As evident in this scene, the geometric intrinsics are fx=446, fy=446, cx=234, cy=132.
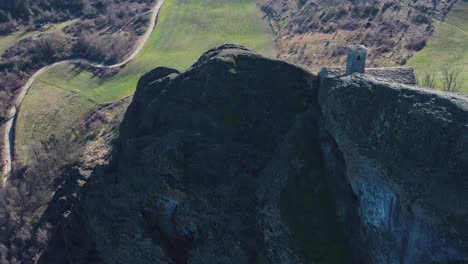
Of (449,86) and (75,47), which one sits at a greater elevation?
(449,86)

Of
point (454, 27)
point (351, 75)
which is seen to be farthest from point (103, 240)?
point (454, 27)

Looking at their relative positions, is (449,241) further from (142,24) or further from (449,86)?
(142,24)

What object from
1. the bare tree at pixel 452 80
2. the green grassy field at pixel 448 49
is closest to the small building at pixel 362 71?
the bare tree at pixel 452 80

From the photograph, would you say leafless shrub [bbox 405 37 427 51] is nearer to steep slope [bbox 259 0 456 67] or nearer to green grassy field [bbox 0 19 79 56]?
steep slope [bbox 259 0 456 67]

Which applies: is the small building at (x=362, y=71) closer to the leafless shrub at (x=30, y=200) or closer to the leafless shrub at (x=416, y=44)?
the leafless shrub at (x=30, y=200)

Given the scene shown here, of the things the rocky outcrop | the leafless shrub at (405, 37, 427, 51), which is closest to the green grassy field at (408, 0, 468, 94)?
the leafless shrub at (405, 37, 427, 51)
